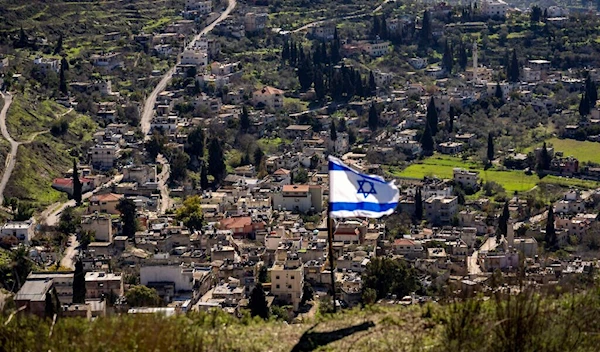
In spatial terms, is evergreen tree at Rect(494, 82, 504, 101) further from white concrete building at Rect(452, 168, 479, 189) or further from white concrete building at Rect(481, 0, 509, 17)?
white concrete building at Rect(481, 0, 509, 17)

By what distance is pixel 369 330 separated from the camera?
13.1 meters

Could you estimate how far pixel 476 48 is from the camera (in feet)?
189

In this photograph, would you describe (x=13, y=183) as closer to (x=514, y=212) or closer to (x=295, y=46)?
(x=514, y=212)

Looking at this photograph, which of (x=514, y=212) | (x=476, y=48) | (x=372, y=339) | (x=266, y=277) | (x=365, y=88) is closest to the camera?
(x=372, y=339)

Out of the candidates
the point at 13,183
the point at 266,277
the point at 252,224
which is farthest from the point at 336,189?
the point at 13,183

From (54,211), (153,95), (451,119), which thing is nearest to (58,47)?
(153,95)

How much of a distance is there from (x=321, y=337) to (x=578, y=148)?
115ft

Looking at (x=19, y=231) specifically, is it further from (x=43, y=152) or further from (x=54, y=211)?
(x=43, y=152)

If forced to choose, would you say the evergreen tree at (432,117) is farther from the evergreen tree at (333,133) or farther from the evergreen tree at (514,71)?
the evergreen tree at (514,71)

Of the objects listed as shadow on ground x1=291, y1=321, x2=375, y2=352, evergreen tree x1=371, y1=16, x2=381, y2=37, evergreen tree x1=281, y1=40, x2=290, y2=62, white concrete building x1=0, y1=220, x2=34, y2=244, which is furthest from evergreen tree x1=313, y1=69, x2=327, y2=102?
shadow on ground x1=291, y1=321, x2=375, y2=352

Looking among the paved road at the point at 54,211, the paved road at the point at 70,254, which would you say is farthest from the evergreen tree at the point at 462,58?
the paved road at the point at 70,254

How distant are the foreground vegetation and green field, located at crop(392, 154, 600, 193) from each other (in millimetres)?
27977

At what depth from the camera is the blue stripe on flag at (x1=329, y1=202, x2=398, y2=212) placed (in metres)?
13.3

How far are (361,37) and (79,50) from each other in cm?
1598
